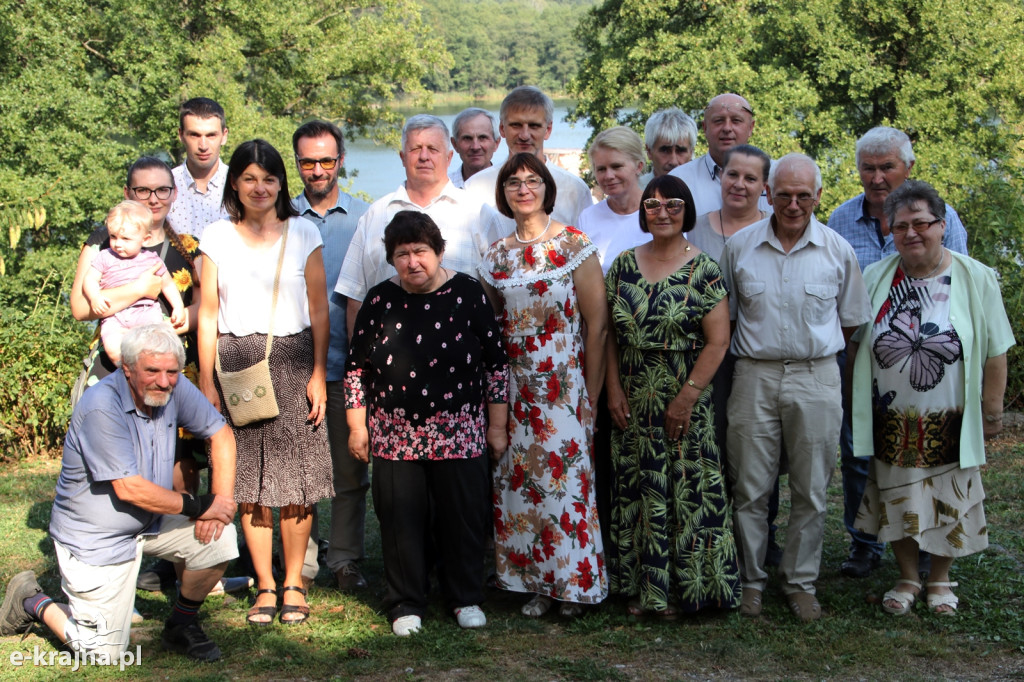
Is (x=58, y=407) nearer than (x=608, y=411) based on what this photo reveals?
No

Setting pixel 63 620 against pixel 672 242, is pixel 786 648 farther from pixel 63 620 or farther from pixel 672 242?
pixel 63 620

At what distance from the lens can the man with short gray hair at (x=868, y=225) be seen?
4918mm

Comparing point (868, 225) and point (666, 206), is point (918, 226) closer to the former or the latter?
point (868, 225)

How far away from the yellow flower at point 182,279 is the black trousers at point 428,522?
1.30 metres

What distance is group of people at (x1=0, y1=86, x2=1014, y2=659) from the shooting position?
430cm

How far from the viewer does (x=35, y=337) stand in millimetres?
7504

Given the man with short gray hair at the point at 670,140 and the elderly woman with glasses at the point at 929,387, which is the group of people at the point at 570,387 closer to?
the elderly woman with glasses at the point at 929,387

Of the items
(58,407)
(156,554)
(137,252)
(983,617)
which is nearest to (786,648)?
(983,617)

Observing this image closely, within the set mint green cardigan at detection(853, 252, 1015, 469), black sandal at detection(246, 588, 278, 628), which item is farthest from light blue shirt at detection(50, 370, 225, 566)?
mint green cardigan at detection(853, 252, 1015, 469)

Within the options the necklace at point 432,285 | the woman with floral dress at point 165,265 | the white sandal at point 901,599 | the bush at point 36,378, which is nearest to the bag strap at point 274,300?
the woman with floral dress at point 165,265

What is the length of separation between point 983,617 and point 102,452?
155 inches

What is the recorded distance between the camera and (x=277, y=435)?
445 centimetres

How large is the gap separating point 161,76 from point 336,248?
50.3 feet

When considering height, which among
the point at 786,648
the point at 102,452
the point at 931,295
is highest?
the point at 931,295
